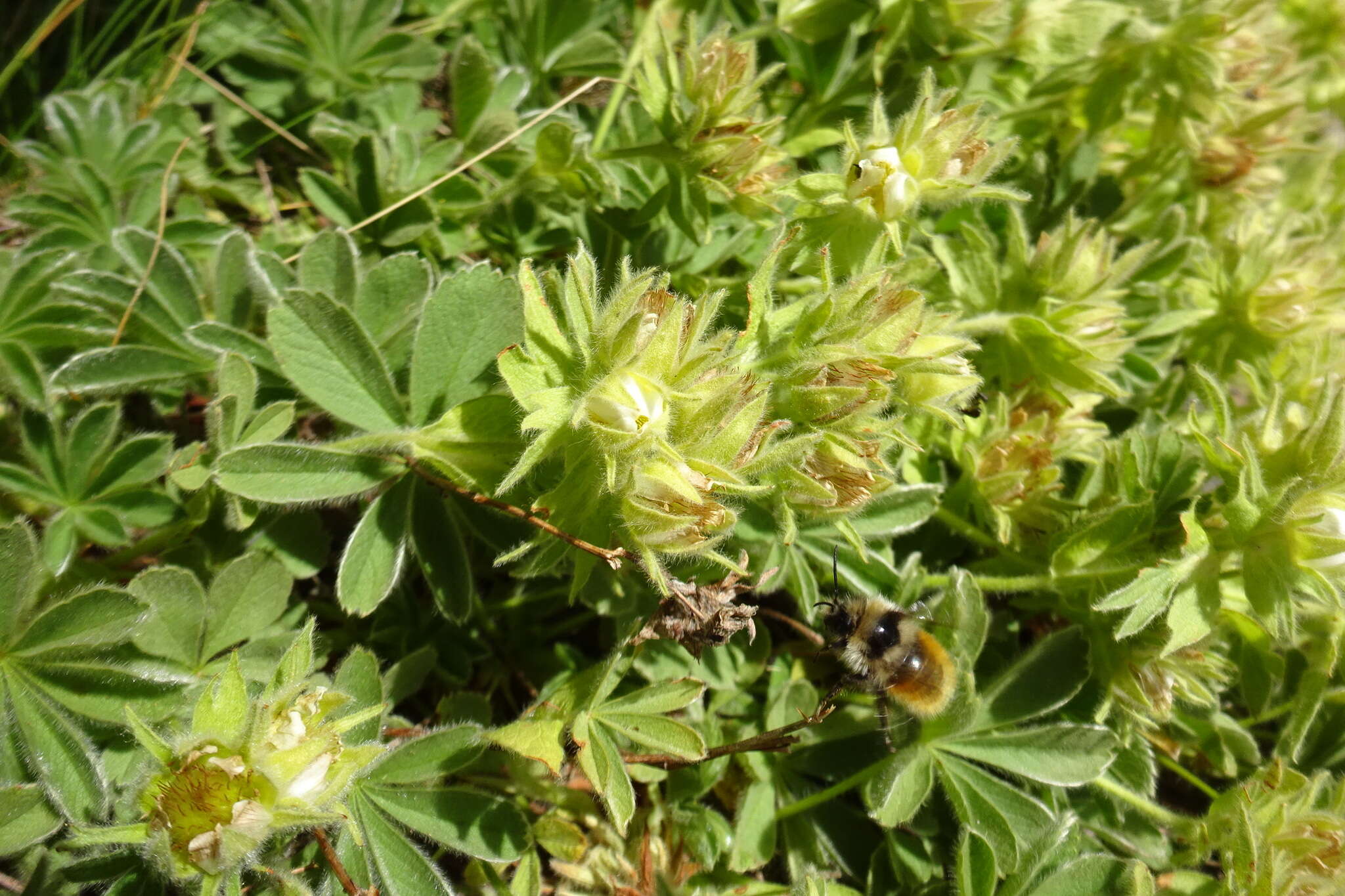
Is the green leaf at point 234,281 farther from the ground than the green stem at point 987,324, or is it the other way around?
the green leaf at point 234,281

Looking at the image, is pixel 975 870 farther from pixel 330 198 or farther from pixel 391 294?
pixel 330 198

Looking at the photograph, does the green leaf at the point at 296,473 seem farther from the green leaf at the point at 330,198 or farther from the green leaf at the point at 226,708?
the green leaf at the point at 330,198

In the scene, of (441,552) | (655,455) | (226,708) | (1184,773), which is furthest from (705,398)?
(1184,773)

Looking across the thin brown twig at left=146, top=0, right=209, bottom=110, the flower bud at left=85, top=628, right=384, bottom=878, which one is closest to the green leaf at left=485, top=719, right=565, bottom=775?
the flower bud at left=85, top=628, right=384, bottom=878

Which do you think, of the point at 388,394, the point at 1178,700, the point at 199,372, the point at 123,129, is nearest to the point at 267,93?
the point at 123,129

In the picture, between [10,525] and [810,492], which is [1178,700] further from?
[10,525]

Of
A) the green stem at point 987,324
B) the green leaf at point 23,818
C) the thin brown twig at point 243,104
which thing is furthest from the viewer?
the thin brown twig at point 243,104

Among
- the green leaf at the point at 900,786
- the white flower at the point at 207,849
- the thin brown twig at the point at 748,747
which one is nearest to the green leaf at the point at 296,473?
the white flower at the point at 207,849

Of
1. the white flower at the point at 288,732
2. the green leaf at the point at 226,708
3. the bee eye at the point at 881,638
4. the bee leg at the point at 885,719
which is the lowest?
the bee leg at the point at 885,719
